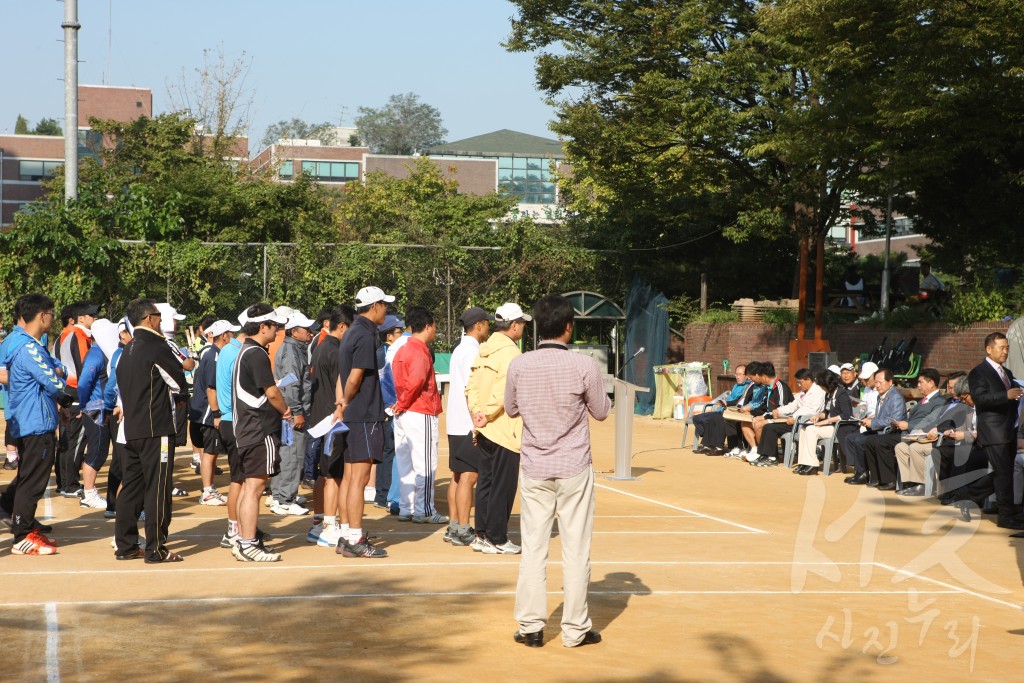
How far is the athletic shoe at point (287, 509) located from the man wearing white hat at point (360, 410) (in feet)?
8.62

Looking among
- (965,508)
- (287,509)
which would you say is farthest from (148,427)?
(965,508)

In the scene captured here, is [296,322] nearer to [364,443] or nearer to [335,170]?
[364,443]

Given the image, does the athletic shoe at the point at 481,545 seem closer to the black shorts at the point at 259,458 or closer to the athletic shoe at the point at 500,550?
the athletic shoe at the point at 500,550

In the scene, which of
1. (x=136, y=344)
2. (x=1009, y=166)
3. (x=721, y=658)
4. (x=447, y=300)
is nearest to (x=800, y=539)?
(x=721, y=658)

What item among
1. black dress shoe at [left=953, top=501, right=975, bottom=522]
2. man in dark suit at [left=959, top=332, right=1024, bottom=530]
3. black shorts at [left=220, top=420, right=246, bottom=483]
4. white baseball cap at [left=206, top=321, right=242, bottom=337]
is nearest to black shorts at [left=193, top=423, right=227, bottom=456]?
white baseball cap at [left=206, top=321, right=242, bottom=337]

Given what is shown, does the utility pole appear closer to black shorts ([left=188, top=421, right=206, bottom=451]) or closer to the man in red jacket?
black shorts ([left=188, top=421, right=206, bottom=451])

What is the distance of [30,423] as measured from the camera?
940 centimetres

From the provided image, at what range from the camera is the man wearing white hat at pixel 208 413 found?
12.3m

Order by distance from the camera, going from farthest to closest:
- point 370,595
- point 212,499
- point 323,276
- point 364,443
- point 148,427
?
1. point 323,276
2. point 212,499
3. point 364,443
4. point 148,427
5. point 370,595

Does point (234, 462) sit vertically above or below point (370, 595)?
above

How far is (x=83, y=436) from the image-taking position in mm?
12672

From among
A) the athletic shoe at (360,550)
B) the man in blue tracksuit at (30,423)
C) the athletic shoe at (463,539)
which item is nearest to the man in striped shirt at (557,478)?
the athletic shoe at (360,550)

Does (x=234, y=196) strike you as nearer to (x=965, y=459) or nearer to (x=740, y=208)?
(x=740, y=208)

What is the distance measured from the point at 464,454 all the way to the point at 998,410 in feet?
16.4
